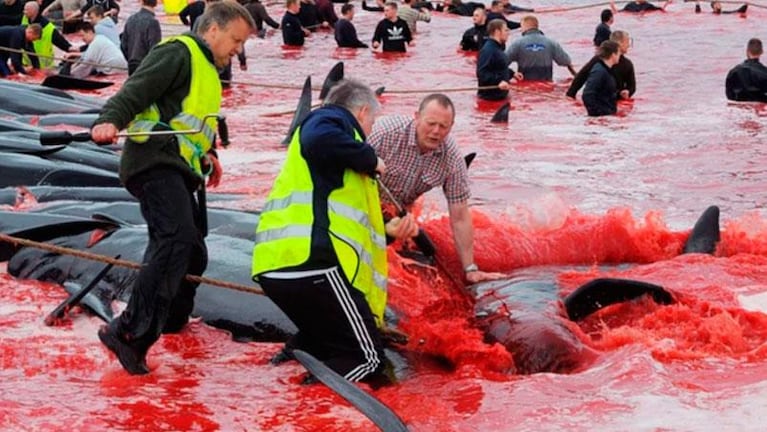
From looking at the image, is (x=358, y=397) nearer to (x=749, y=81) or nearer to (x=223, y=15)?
(x=223, y=15)

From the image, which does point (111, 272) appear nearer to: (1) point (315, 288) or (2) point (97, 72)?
(1) point (315, 288)

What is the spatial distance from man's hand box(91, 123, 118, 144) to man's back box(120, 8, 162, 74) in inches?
562

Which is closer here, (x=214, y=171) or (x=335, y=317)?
(x=335, y=317)

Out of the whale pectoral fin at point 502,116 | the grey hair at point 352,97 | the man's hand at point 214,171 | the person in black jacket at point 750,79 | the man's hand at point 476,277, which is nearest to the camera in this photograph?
the grey hair at point 352,97

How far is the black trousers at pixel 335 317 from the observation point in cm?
669

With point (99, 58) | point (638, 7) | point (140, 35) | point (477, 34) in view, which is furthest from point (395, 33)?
point (638, 7)

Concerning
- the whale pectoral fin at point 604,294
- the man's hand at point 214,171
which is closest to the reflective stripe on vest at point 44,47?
the man's hand at point 214,171

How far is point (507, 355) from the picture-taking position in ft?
25.5

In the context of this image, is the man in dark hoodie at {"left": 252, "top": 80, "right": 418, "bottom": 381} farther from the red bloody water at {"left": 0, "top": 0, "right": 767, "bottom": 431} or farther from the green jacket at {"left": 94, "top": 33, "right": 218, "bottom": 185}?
the green jacket at {"left": 94, "top": 33, "right": 218, "bottom": 185}

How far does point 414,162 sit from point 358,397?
9.61ft

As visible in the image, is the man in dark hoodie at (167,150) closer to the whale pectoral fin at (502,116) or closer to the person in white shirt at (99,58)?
the whale pectoral fin at (502,116)

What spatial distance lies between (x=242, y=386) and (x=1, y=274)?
3.24 meters

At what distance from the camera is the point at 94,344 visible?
8.17 meters

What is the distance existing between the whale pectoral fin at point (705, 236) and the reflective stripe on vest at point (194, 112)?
197 inches
